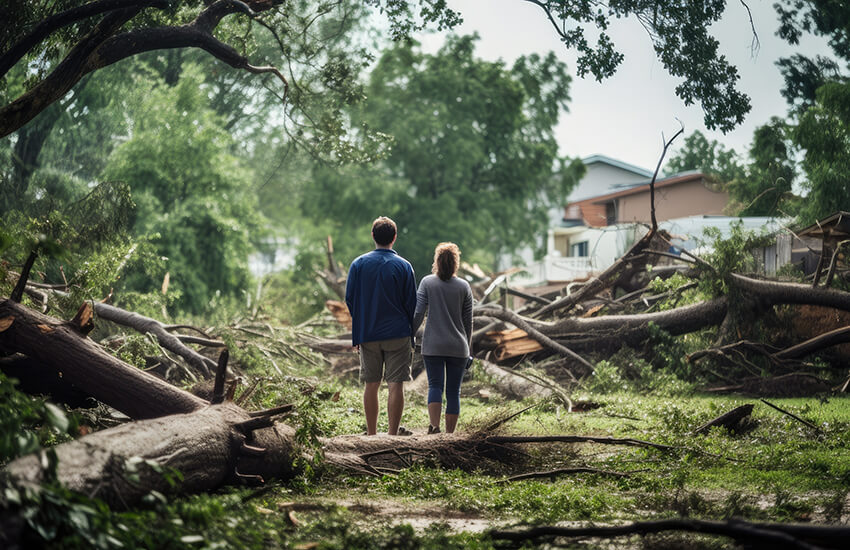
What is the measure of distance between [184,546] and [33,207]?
11.4 meters

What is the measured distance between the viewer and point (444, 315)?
310 inches

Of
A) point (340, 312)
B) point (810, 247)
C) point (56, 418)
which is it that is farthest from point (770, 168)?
point (56, 418)

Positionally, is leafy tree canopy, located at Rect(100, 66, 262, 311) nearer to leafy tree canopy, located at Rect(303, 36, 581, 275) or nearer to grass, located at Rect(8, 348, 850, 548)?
leafy tree canopy, located at Rect(303, 36, 581, 275)

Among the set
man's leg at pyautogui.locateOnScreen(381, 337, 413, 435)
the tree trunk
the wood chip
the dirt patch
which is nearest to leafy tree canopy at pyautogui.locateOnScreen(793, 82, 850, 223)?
man's leg at pyautogui.locateOnScreen(381, 337, 413, 435)

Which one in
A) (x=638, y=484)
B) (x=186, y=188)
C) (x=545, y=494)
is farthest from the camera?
(x=186, y=188)

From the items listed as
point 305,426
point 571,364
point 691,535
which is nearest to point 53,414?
point 305,426

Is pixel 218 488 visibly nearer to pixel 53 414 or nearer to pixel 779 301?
pixel 53 414

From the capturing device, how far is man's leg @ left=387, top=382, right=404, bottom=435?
24.6ft

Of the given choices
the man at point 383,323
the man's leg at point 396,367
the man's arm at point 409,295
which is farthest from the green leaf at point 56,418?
the man's arm at point 409,295

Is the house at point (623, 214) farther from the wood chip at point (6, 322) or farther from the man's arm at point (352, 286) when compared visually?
the wood chip at point (6, 322)

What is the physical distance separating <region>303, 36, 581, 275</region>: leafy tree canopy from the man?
2870 centimetres

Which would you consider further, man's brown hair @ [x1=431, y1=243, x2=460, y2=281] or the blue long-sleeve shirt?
man's brown hair @ [x1=431, y1=243, x2=460, y2=281]

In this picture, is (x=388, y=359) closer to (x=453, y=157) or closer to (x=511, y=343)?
(x=511, y=343)

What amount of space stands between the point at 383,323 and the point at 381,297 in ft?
0.76
